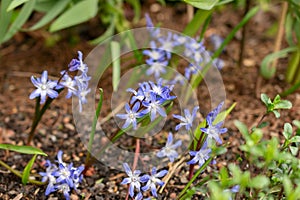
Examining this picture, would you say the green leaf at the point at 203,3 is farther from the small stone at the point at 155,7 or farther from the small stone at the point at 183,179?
the small stone at the point at 155,7

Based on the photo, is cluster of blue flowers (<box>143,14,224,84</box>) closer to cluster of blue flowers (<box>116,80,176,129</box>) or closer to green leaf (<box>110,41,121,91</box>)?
green leaf (<box>110,41,121,91</box>)

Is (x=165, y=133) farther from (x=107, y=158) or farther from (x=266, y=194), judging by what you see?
(x=266, y=194)

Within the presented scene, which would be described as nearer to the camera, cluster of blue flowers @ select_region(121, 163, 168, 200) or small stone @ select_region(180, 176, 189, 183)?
cluster of blue flowers @ select_region(121, 163, 168, 200)

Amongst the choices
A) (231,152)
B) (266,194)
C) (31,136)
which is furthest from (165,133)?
(266,194)

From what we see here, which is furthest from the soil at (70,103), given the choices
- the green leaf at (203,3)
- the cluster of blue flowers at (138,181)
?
the green leaf at (203,3)

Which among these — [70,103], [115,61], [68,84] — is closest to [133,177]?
[68,84]

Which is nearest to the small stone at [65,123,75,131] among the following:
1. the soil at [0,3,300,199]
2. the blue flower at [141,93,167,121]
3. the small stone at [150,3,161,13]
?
the soil at [0,3,300,199]
